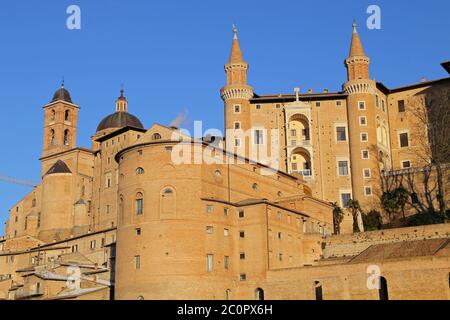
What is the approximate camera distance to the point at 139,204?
50.7 metres

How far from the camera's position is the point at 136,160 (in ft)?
170

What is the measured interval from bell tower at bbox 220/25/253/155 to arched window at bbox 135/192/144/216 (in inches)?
824

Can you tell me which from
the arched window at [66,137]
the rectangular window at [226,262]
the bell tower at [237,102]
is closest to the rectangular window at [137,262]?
the rectangular window at [226,262]

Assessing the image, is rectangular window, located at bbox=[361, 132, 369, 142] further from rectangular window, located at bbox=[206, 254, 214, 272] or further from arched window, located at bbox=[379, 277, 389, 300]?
arched window, located at bbox=[379, 277, 389, 300]

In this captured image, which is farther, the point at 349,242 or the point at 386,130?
the point at 386,130

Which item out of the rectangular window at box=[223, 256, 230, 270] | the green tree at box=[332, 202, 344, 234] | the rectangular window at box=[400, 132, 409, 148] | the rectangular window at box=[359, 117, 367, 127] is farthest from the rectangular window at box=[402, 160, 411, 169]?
the rectangular window at box=[223, 256, 230, 270]

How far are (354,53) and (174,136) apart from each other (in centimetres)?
2678

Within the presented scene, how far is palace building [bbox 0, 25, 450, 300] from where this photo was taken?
47.4 metres

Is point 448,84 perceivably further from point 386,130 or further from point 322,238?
point 322,238

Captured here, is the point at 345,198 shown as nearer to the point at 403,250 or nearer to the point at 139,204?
the point at 403,250

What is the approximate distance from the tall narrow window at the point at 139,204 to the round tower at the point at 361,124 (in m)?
25.7
